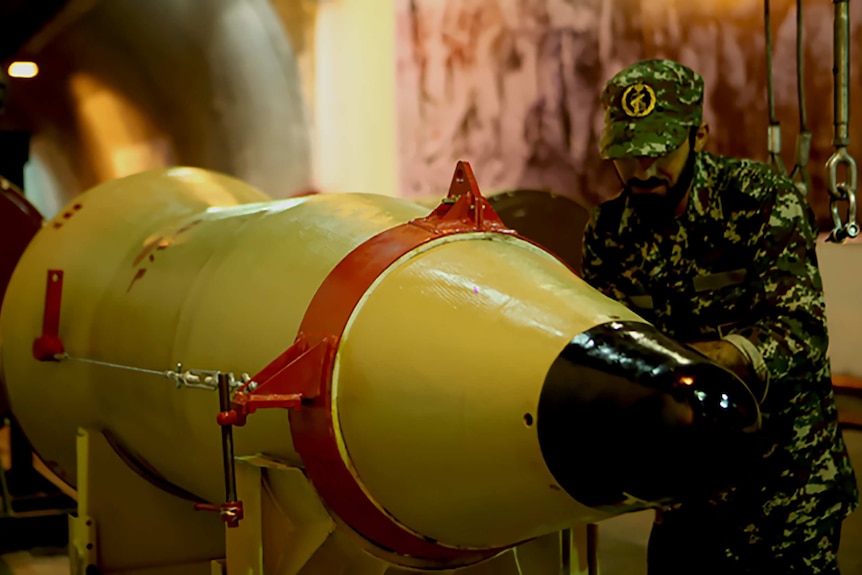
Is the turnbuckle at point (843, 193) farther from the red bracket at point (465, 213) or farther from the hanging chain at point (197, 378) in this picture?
the hanging chain at point (197, 378)

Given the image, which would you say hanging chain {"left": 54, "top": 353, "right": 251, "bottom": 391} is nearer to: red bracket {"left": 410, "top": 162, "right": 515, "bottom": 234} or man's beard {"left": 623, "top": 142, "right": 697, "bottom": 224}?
red bracket {"left": 410, "top": 162, "right": 515, "bottom": 234}

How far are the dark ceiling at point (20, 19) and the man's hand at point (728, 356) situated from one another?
366 cm

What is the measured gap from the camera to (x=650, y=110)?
58.1 inches

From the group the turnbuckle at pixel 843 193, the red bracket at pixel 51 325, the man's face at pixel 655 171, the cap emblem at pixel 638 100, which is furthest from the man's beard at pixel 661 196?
the red bracket at pixel 51 325

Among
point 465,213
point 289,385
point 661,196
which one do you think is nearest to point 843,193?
point 661,196

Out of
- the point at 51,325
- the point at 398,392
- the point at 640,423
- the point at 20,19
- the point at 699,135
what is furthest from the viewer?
the point at 20,19

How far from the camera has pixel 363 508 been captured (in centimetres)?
112

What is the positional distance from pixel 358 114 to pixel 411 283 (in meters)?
2.83

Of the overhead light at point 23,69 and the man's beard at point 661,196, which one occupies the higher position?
the overhead light at point 23,69

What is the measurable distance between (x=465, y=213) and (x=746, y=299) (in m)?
0.57

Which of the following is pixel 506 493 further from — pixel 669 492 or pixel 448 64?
pixel 448 64

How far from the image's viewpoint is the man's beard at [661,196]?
5.02 ft

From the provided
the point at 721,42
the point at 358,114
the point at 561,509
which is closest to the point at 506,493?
the point at 561,509

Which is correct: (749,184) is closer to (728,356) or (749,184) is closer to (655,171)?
(655,171)
